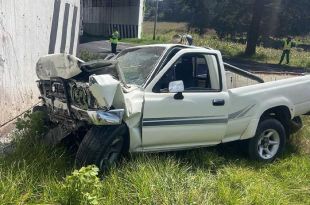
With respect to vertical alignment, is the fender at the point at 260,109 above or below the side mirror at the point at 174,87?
below

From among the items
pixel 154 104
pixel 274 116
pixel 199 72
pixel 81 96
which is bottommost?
pixel 274 116

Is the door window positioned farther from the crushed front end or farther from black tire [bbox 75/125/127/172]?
black tire [bbox 75/125/127/172]

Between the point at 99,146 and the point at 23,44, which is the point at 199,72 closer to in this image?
the point at 99,146

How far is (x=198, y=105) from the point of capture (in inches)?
207

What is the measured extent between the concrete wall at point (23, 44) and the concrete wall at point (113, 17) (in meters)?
29.1

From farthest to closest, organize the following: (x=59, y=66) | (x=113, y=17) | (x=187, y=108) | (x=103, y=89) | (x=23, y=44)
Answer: (x=113, y=17) → (x=23, y=44) → (x=187, y=108) → (x=59, y=66) → (x=103, y=89)

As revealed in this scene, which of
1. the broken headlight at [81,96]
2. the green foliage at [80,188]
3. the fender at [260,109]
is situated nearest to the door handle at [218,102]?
the fender at [260,109]

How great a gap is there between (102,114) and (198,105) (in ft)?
4.77

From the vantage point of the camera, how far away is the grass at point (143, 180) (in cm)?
394

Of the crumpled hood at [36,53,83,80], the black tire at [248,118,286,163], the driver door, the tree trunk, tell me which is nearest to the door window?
the driver door

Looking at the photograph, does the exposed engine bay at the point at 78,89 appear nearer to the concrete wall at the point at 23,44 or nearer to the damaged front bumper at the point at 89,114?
the damaged front bumper at the point at 89,114

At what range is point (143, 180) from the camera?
14.2 feet

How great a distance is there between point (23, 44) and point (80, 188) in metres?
4.99

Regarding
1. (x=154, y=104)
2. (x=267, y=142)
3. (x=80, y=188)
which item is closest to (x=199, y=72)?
(x=154, y=104)
